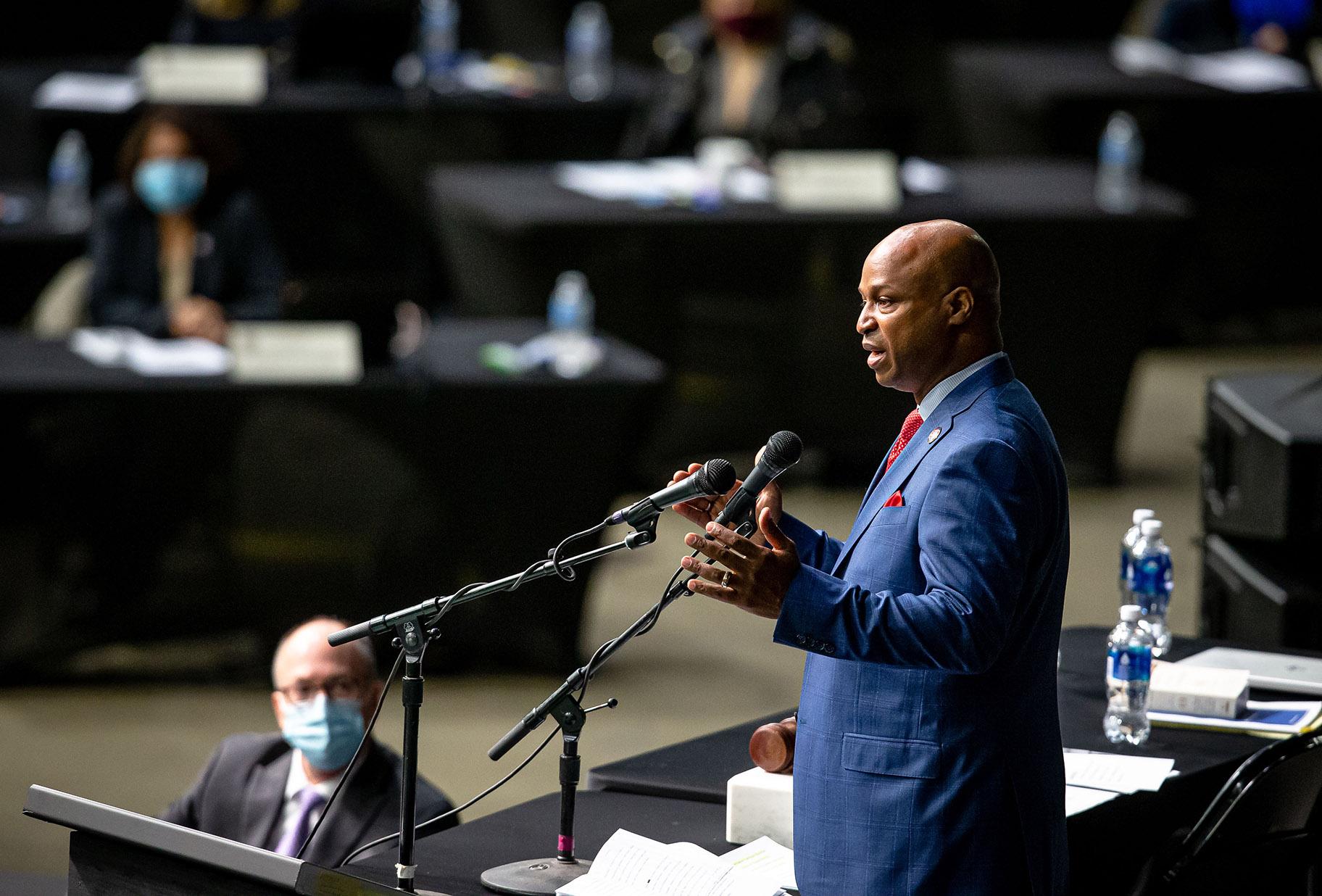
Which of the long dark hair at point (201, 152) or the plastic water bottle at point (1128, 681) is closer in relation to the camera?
the plastic water bottle at point (1128, 681)

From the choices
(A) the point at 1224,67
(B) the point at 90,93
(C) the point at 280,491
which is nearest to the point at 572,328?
(C) the point at 280,491

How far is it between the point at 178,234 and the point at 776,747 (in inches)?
162

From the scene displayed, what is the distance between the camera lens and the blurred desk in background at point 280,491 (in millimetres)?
5844

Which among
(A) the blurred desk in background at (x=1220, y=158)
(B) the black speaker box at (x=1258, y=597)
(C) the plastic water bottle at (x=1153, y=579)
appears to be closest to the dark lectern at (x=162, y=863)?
(C) the plastic water bottle at (x=1153, y=579)

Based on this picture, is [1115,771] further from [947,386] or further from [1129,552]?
[947,386]

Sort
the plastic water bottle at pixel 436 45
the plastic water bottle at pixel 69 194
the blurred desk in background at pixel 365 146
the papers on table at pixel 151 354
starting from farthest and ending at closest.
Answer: the plastic water bottle at pixel 436 45
the blurred desk in background at pixel 365 146
the plastic water bottle at pixel 69 194
the papers on table at pixel 151 354

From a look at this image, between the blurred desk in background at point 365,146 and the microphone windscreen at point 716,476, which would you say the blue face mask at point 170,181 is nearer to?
the blurred desk in background at point 365,146

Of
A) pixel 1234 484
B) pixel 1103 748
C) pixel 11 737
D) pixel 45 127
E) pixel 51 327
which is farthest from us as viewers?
pixel 45 127

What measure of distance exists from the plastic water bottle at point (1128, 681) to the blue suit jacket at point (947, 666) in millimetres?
1052

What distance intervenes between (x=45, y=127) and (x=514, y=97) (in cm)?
198

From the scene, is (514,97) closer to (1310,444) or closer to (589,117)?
(589,117)

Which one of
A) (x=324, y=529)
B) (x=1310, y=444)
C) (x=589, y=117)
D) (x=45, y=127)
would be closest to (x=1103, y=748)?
(x=1310, y=444)

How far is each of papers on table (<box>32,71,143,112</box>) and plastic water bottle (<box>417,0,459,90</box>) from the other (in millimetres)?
1262

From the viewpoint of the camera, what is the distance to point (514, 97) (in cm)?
897
